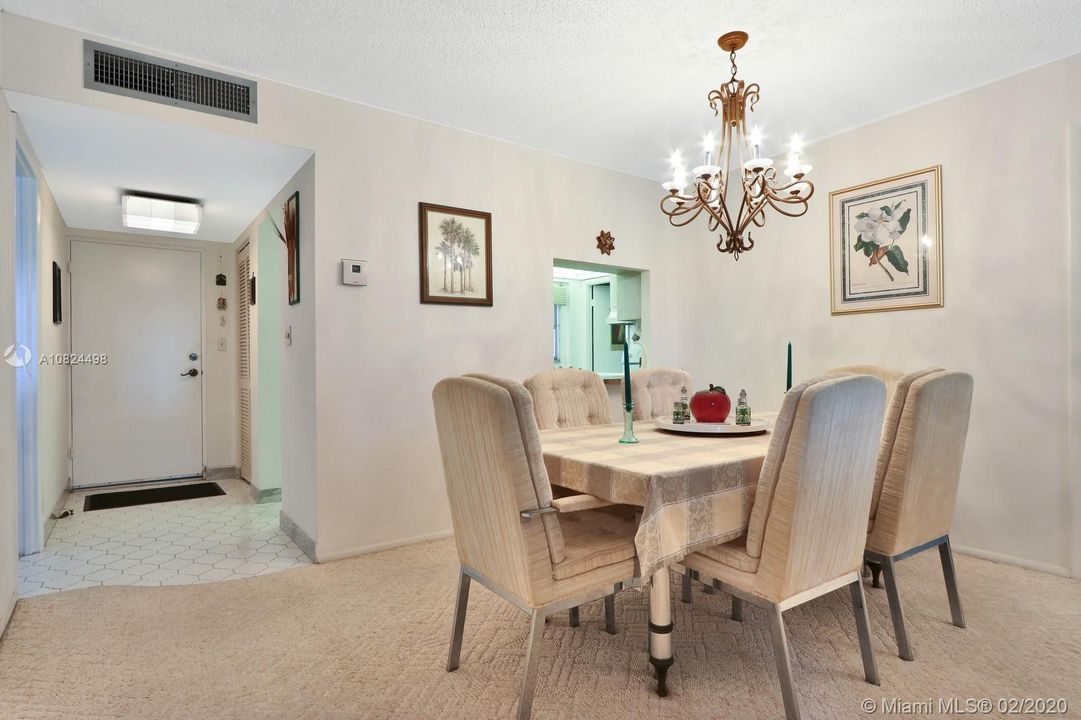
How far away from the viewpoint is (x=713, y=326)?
14.5 feet

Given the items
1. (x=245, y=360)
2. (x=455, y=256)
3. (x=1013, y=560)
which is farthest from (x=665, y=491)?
(x=245, y=360)

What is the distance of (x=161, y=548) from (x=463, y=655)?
215 centimetres

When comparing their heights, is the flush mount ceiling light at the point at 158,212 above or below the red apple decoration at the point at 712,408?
above

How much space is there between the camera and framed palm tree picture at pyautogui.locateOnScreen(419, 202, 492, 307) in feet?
11.0

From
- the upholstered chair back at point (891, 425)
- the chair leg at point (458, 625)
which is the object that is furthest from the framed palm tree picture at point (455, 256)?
the upholstered chair back at point (891, 425)

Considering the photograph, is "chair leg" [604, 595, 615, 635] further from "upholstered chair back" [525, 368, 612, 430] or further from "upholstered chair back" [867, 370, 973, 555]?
"upholstered chair back" [867, 370, 973, 555]

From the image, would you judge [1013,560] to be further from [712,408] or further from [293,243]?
[293,243]

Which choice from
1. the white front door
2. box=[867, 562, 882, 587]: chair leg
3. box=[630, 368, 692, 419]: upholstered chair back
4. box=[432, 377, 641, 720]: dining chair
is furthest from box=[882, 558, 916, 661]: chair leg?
the white front door

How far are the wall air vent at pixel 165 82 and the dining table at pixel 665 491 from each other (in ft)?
7.40

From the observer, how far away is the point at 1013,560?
112 inches

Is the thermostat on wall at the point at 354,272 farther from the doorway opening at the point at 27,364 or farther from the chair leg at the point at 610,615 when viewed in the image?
the chair leg at the point at 610,615

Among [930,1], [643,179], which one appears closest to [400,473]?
[643,179]

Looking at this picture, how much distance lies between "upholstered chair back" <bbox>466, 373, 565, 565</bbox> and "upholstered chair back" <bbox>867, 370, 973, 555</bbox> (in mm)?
1131

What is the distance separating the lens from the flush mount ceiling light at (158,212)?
366cm
